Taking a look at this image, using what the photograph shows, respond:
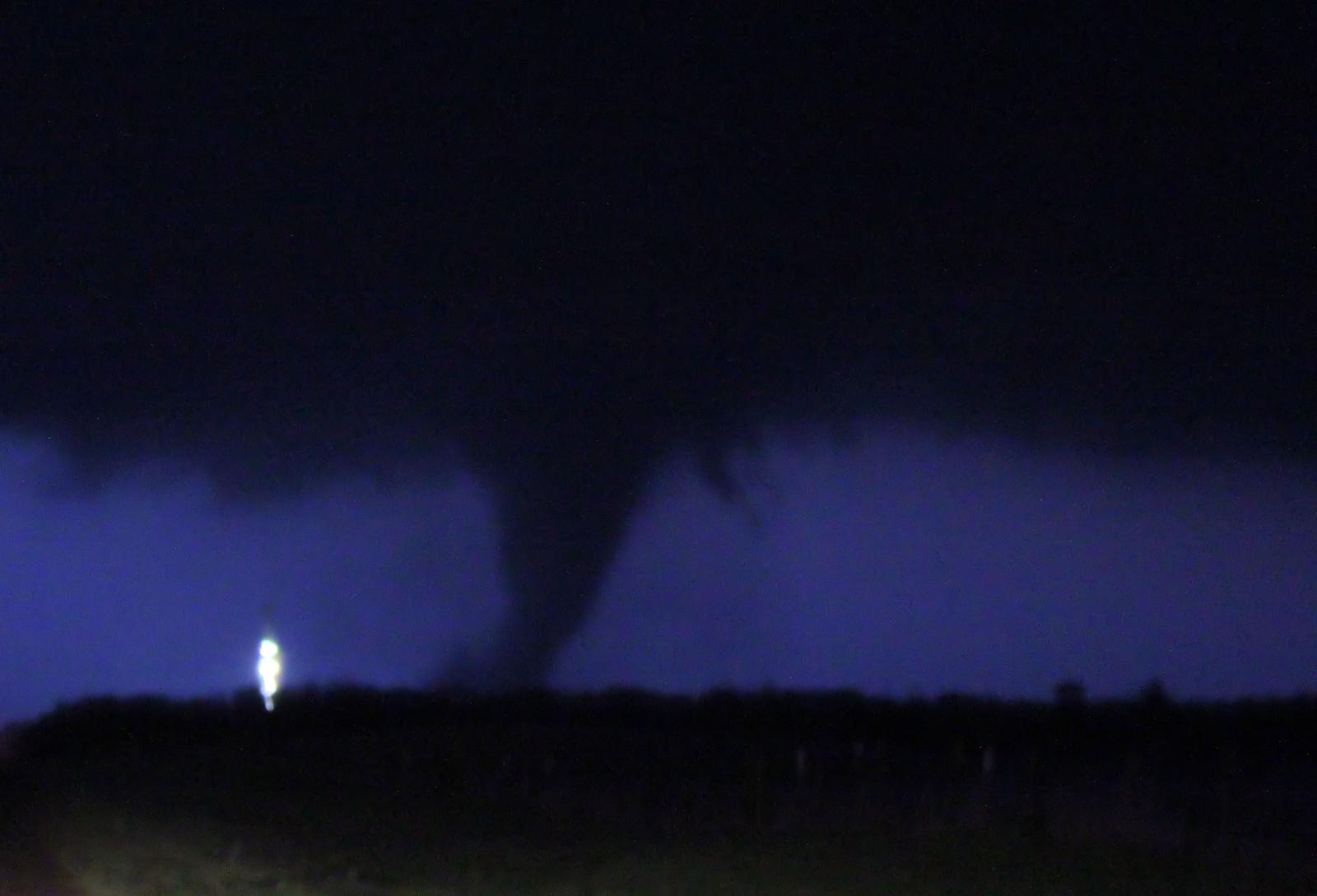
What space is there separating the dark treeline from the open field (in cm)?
6

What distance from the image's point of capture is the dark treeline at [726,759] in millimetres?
16766

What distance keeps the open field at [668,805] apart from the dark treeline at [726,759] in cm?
6

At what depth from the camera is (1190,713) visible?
27719mm

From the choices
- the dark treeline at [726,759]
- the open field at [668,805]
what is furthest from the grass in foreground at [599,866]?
the dark treeline at [726,759]

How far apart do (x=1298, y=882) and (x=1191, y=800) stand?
3.69 m

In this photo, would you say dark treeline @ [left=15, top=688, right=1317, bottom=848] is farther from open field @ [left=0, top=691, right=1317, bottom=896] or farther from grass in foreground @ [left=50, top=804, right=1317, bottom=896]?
grass in foreground @ [left=50, top=804, right=1317, bottom=896]

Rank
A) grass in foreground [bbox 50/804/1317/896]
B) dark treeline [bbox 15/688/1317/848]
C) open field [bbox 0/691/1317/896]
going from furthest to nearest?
dark treeline [bbox 15/688/1317/848] < open field [bbox 0/691/1317/896] < grass in foreground [bbox 50/804/1317/896]

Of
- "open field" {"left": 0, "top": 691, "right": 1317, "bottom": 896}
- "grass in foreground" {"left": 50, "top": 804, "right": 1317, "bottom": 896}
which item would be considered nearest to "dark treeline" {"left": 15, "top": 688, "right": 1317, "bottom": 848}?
"open field" {"left": 0, "top": 691, "right": 1317, "bottom": 896}

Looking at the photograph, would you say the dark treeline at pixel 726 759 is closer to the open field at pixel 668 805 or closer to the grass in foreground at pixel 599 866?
the open field at pixel 668 805

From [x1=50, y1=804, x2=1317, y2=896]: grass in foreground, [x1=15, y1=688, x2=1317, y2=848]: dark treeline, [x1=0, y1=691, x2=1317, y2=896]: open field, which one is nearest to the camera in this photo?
[x1=50, y1=804, x2=1317, y2=896]: grass in foreground

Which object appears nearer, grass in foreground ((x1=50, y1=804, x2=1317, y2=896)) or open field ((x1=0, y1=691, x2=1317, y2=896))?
grass in foreground ((x1=50, y1=804, x2=1317, y2=896))

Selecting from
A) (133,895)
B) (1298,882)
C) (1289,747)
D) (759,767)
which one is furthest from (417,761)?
(1289,747)

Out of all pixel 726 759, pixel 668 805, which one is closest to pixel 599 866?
pixel 668 805

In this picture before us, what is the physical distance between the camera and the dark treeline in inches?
660
